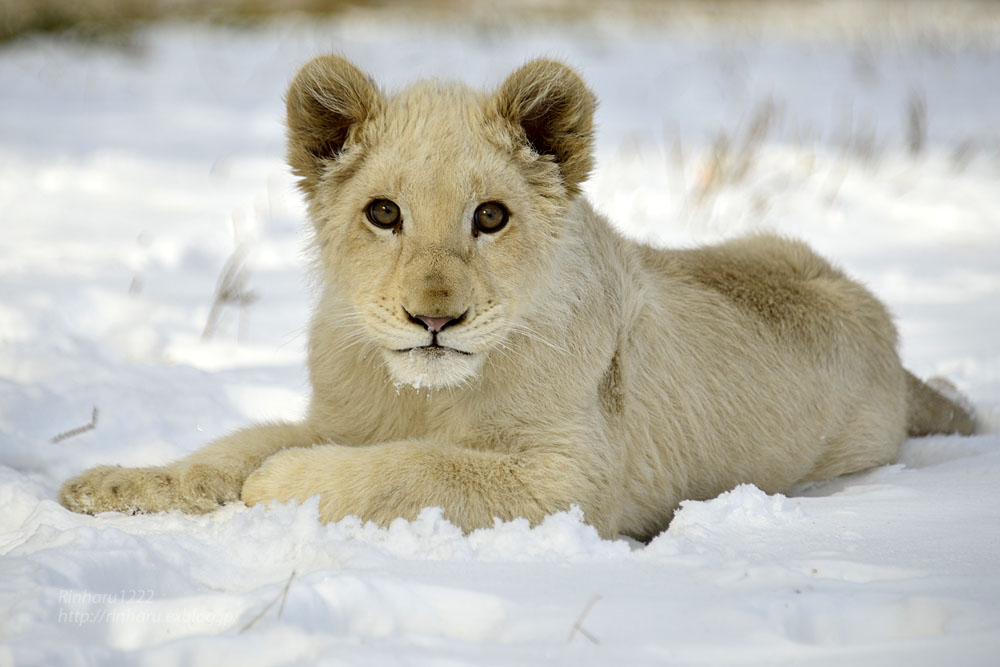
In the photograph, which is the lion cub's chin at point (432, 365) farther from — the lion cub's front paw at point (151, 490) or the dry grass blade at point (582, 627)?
the dry grass blade at point (582, 627)

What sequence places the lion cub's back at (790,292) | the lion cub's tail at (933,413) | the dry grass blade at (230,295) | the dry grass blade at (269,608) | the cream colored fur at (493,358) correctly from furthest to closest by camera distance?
1. the dry grass blade at (230,295)
2. the lion cub's tail at (933,413)
3. the lion cub's back at (790,292)
4. the cream colored fur at (493,358)
5. the dry grass blade at (269,608)

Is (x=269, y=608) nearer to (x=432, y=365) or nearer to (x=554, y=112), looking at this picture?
(x=432, y=365)

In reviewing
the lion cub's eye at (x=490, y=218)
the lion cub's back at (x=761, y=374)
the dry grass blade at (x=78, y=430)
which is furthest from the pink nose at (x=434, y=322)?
the dry grass blade at (x=78, y=430)

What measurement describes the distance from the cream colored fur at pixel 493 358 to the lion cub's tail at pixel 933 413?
72 centimetres

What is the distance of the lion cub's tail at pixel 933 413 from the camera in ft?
16.5

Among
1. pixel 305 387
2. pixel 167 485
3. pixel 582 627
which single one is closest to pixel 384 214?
pixel 167 485

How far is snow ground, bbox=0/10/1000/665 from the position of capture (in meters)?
2.48

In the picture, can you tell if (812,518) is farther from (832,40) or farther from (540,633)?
(832,40)

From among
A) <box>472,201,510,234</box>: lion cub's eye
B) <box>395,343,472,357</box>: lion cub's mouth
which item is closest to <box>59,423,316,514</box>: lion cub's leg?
<box>395,343,472,357</box>: lion cub's mouth

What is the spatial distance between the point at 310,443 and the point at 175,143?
7.20 metres

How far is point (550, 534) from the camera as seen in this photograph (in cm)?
316

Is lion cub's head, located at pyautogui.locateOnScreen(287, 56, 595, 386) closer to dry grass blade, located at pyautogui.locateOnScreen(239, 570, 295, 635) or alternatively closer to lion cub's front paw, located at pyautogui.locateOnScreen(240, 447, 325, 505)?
lion cub's front paw, located at pyautogui.locateOnScreen(240, 447, 325, 505)

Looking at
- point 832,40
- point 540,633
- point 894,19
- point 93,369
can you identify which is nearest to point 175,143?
point 93,369

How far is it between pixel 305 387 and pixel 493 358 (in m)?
1.72
